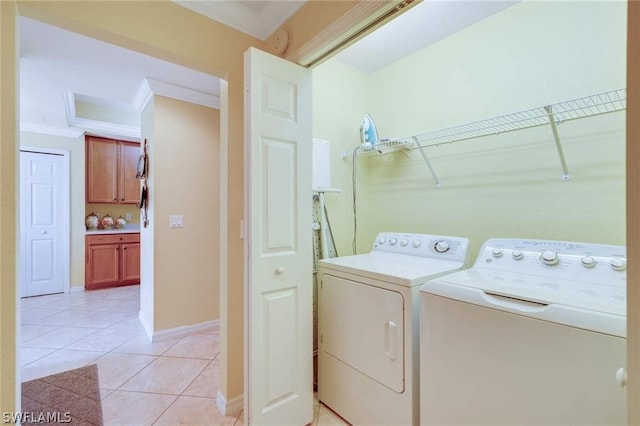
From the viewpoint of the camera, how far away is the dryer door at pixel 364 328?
4.43ft

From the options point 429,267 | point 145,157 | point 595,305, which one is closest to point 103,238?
point 145,157

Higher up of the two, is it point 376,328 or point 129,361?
point 376,328

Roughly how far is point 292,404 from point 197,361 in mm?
1195

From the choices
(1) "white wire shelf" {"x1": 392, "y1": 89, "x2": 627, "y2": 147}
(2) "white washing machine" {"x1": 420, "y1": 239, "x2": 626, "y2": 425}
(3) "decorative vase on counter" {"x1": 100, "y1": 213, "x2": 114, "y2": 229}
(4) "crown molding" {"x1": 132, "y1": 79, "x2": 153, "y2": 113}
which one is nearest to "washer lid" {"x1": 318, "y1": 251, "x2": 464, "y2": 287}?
(2) "white washing machine" {"x1": 420, "y1": 239, "x2": 626, "y2": 425}

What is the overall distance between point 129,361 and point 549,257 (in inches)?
116

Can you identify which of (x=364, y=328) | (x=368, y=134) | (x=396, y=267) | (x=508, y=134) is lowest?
(x=364, y=328)

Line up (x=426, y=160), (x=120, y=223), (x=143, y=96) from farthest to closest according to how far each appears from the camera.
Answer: (x=120, y=223)
(x=143, y=96)
(x=426, y=160)


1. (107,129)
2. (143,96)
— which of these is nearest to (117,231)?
(107,129)

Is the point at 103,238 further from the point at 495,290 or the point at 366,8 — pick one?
the point at 495,290

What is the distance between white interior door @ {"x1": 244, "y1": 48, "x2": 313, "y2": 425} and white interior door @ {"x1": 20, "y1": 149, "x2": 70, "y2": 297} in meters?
4.36

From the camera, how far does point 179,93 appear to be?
2711mm

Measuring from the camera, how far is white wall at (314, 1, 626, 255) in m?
1.41

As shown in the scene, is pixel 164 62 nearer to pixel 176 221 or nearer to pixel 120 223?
pixel 176 221

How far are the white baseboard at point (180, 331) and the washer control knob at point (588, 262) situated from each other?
9.98 feet
